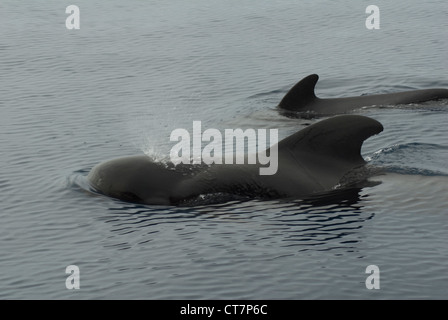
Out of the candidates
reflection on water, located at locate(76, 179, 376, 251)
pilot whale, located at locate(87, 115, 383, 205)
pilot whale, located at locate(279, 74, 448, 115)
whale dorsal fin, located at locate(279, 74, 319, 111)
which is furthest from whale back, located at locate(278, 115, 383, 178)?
whale dorsal fin, located at locate(279, 74, 319, 111)

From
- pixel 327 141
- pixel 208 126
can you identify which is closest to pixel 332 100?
Answer: pixel 208 126

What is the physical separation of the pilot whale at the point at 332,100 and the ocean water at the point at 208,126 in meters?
0.41

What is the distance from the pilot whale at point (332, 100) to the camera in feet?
80.2

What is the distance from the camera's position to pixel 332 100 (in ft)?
82.0

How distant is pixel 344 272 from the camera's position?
1400 centimetres

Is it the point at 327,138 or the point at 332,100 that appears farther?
the point at 332,100

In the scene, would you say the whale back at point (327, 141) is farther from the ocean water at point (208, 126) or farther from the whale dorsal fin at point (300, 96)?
the whale dorsal fin at point (300, 96)

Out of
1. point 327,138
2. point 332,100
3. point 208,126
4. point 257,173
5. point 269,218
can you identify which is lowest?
point 269,218

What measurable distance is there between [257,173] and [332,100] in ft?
29.5

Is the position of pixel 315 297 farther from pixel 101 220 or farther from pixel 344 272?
pixel 101 220

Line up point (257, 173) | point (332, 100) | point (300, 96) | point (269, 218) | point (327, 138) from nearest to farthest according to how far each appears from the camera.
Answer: point (269, 218) < point (257, 173) < point (327, 138) < point (300, 96) < point (332, 100)

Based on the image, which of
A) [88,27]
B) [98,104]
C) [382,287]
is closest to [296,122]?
[98,104]

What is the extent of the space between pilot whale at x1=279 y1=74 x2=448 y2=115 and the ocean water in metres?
0.41

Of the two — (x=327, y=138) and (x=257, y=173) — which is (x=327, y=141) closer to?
(x=327, y=138)
